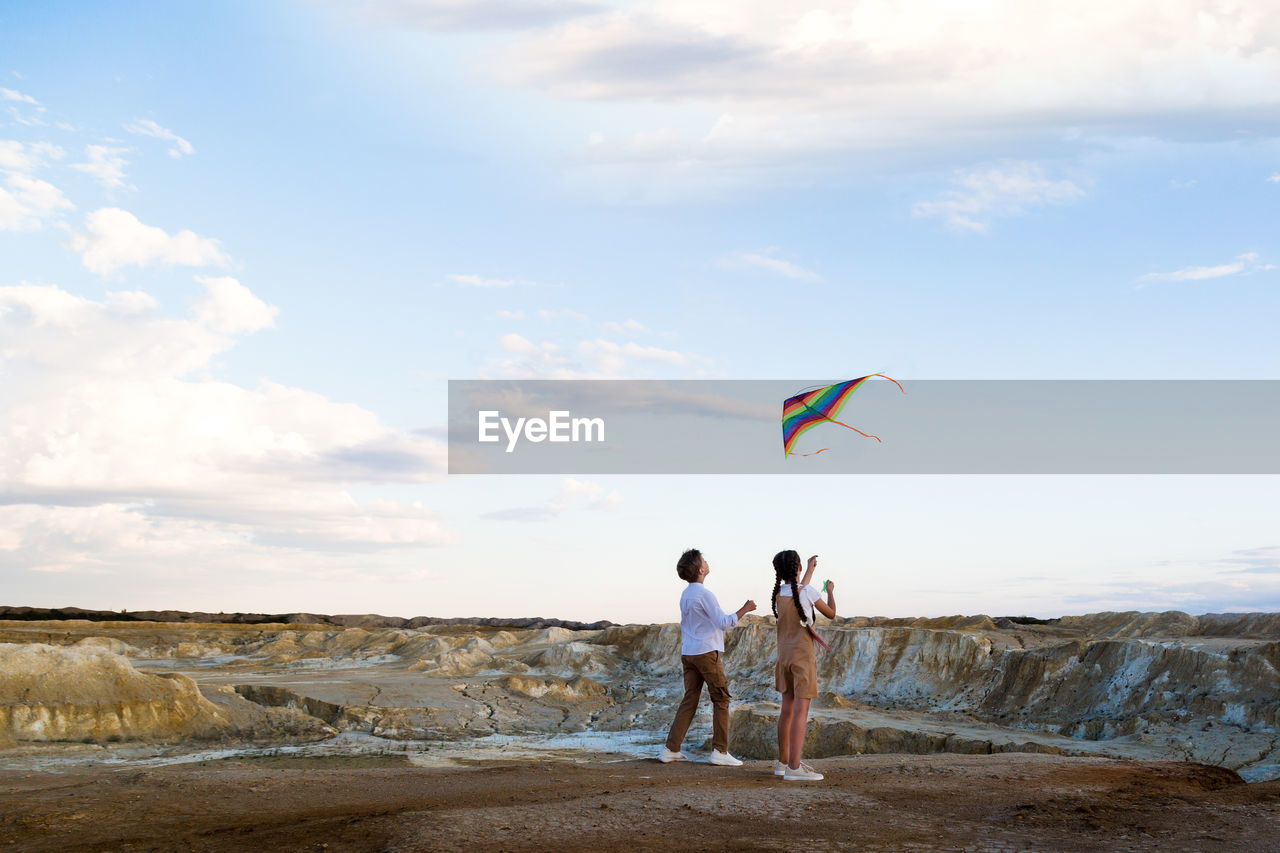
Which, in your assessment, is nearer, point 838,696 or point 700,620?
point 700,620

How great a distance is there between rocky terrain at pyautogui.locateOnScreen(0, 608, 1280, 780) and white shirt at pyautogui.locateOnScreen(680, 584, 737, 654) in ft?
25.1

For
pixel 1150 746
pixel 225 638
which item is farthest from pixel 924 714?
pixel 225 638

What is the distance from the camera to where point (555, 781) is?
31.5 feet

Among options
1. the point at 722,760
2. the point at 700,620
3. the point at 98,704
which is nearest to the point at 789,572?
A: the point at 700,620

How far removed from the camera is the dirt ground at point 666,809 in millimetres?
6750

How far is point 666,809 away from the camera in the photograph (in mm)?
7480

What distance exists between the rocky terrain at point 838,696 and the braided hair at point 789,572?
8.10 m

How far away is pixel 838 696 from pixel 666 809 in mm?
14750

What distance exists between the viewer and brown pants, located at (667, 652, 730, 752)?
942cm

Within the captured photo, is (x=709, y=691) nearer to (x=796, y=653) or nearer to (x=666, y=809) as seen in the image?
→ (x=796, y=653)

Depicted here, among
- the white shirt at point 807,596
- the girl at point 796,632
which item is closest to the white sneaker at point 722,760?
the girl at point 796,632

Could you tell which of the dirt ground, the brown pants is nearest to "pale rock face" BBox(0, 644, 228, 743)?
the dirt ground

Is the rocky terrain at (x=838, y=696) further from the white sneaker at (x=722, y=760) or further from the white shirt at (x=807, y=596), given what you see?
the white shirt at (x=807, y=596)

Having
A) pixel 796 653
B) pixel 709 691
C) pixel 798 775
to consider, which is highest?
pixel 796 653
